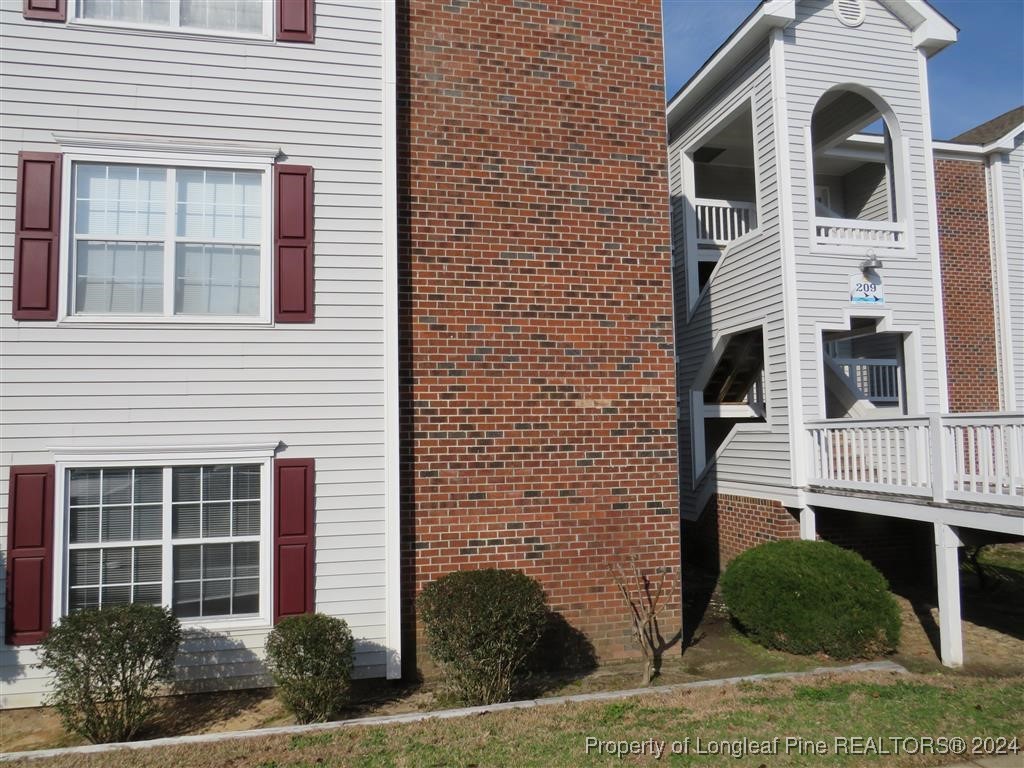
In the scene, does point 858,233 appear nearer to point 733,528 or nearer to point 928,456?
point 928,456

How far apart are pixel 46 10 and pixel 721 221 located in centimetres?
1067

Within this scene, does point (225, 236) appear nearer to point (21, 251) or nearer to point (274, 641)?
point (21, 251)

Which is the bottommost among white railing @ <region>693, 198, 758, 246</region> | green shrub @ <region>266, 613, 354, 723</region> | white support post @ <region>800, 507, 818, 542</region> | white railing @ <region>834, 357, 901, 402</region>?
green shrub @ <region>266, 613, 354, 723</region>

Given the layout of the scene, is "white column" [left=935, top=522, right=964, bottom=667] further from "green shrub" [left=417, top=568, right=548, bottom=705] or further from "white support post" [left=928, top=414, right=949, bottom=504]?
"green shrub" [left=417, top=568, right=548, bottom=705]

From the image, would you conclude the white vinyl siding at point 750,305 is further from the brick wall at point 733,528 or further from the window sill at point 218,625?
the window sill at point 218,625

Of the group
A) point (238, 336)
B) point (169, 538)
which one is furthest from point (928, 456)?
point (169, 538)

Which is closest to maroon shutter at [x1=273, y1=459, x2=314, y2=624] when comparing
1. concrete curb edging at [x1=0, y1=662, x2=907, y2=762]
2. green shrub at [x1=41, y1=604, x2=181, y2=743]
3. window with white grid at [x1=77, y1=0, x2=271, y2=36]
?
green shrub at [x1=41, y1=604, x2=181, y2=743]

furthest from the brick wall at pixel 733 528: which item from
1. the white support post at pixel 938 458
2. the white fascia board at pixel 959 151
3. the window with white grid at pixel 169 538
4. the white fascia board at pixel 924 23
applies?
the white fascia board at pixel 959 151

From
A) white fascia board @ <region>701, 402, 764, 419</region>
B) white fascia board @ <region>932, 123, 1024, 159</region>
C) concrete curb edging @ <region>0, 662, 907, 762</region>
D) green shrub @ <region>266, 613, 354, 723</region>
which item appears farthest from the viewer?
white fascia board @ <region>932, 123, 1024, 159</region>

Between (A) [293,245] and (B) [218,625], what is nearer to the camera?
(B) [218,625]

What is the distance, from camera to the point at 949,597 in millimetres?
7543

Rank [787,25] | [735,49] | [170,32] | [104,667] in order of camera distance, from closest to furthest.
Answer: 1. [104,667]
2. [170,32]
3. [787,25]
4. [735,49]

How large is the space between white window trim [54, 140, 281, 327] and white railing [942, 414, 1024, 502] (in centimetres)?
726

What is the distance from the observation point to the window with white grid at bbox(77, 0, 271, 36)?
7.11 m
